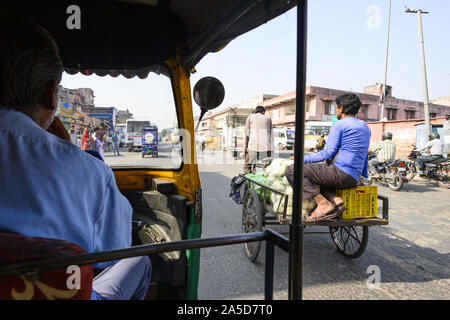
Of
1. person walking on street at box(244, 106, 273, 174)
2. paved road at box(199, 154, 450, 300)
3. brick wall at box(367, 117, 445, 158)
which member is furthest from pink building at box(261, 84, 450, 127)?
paved road at box(199, 154, 450, 300)

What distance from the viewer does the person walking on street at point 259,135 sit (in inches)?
238

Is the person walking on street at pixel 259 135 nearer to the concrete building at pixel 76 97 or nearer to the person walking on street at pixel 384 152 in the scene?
the concrete building at pixel 76 97

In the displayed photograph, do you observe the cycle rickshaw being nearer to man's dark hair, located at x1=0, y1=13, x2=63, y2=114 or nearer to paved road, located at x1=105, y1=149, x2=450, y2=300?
paved road, located at x1=105, y1=149, x2=450, y2=300

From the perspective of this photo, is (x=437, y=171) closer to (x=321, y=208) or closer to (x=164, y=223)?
(x=321, y=208)

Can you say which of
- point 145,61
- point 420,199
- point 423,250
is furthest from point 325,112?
point 145,61

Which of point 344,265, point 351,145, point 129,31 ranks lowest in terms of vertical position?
point 344,265

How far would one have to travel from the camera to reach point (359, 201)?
3.39 m

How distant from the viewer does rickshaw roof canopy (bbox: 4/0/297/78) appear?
201 centimetres

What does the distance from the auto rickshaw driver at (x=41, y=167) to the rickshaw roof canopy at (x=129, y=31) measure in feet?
3.45

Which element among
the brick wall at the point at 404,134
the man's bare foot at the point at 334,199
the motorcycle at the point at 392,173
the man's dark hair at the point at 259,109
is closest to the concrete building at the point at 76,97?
the man's bare foot at the point at 334,199

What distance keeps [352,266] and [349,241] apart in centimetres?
58

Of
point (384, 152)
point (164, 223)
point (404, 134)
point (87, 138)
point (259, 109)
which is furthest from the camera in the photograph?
point (404, 134)

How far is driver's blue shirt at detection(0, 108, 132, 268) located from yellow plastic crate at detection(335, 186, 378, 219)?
2944mm

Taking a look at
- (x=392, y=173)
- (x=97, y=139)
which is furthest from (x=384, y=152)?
(x=97, y=139)
